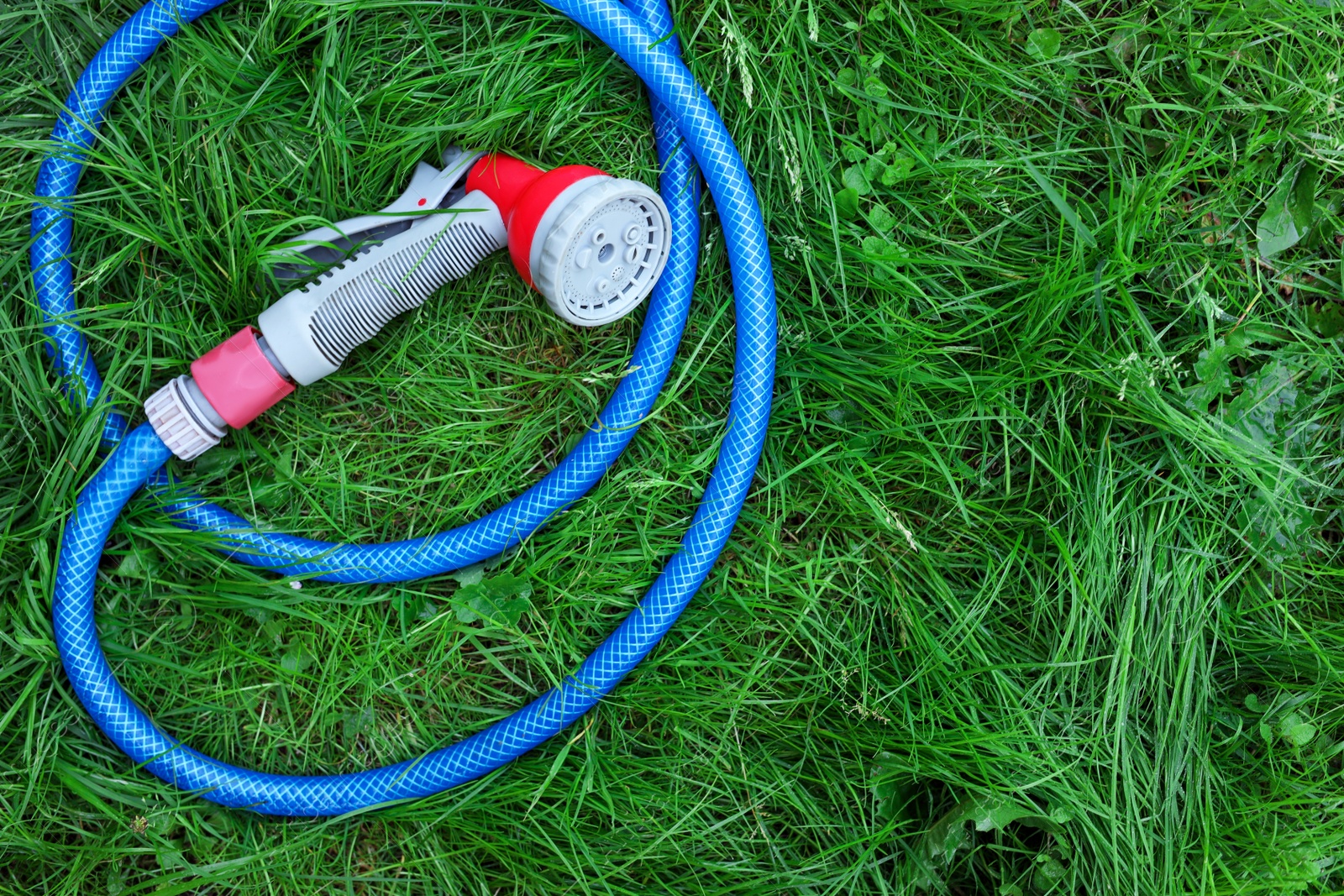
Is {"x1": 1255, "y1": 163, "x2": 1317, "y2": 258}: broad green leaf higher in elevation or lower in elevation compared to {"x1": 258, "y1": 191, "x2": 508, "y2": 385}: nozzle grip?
lower

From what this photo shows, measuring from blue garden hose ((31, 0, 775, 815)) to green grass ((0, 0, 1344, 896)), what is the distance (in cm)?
6

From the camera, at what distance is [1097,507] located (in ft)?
6.30

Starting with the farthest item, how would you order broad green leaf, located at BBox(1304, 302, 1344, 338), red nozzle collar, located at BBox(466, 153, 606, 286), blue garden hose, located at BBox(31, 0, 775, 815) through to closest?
broad green leaf, located at BBox(1304, 302, 1344, 338)
blue garden hose, located at BBox(31, 0, 775, 815)
red nozzle collar, located at BBox(466, 153, 606, 286)

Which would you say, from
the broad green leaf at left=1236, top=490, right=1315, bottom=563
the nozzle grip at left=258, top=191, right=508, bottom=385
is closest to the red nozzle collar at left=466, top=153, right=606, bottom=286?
the nozzle grip at left=258, top=191, right=508, bottom=385

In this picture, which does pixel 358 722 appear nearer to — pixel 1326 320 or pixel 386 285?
pixel 386 285

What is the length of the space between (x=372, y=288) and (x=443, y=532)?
564 millimetres

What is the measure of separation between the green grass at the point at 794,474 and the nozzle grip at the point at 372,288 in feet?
0.54

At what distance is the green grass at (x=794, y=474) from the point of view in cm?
191

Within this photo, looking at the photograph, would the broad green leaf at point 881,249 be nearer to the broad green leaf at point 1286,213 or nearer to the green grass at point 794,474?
the green grass at point 794,474

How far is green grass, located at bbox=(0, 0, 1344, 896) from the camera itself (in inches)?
75.2

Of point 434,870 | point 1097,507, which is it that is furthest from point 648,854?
point 1097,507

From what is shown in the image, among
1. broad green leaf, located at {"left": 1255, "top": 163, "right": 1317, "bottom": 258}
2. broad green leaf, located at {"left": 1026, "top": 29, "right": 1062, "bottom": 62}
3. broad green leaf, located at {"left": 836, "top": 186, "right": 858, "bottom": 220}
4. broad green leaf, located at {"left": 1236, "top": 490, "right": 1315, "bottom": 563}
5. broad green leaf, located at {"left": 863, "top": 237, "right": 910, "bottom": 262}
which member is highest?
broad green leaf, located at {"left": 1026, "top": 29, "right": 1062, "bottom": 62}

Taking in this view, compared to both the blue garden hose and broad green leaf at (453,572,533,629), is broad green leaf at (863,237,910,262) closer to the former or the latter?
the blue garden hose

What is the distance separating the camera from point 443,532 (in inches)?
76.4
